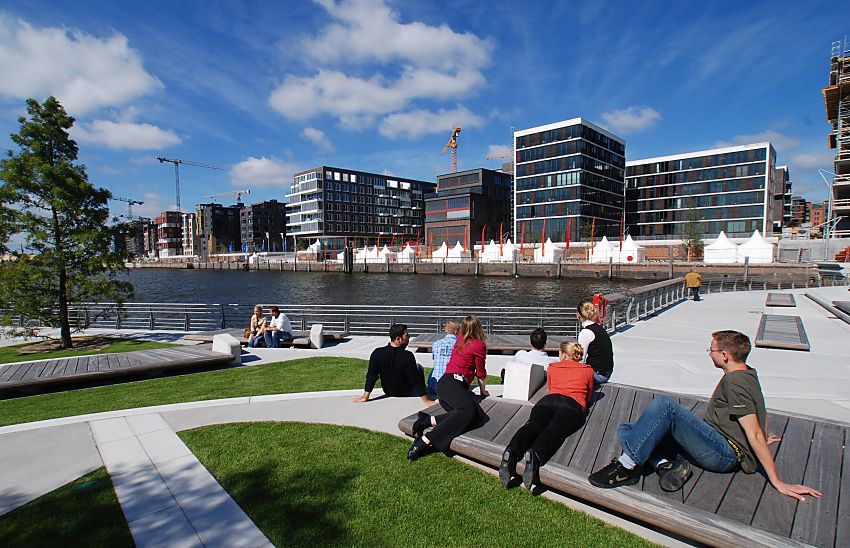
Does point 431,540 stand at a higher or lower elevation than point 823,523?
lower

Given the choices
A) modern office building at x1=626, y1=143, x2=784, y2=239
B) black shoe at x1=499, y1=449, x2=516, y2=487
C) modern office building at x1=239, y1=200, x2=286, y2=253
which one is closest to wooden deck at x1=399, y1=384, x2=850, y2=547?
black shoe at x1=499, y1=449, x2=516, y2=487

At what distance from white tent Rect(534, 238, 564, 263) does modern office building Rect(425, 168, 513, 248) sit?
101ft

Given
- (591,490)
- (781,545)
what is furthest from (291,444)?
(781,545)

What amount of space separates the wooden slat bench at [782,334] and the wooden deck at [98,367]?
13.0 m

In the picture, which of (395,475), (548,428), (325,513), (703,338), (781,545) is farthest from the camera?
(703,338)

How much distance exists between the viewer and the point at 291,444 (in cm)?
535

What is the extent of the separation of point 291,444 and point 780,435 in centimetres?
518

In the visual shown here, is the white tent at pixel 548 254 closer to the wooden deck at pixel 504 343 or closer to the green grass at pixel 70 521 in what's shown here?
the wooden deck at pixel 504 343

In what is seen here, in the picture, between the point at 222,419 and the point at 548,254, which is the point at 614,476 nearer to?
the point at 222,419

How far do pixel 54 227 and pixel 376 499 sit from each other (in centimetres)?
1426

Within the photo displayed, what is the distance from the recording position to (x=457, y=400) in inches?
202

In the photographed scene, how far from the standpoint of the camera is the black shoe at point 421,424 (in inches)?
195

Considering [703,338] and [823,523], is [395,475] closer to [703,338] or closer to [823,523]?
[823,523]

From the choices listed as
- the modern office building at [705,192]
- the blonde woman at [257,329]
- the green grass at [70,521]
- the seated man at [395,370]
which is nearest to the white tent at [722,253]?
the modern office building at [705,192]
